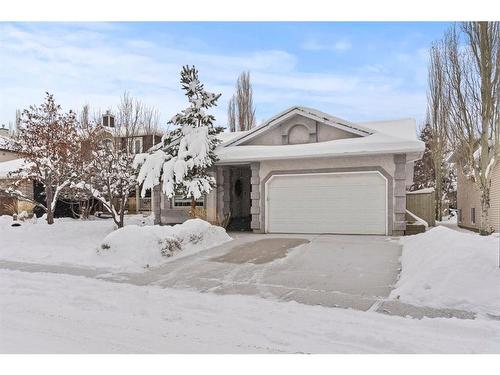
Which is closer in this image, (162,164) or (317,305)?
(317,305)

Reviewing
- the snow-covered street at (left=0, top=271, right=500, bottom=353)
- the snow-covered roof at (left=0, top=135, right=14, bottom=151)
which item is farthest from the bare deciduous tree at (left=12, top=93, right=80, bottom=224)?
the snow-covered roof at (left=0, top=135, right=14, bottom=151)

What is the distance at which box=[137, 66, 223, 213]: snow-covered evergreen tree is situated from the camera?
13195 mm

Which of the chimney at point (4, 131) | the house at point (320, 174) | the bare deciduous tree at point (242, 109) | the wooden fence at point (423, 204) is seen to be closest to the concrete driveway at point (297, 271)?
the house at point (320, 174)

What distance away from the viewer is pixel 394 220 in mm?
11828

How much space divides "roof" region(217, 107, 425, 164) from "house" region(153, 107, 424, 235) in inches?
1.2

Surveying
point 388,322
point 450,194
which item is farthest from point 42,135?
point 450,194

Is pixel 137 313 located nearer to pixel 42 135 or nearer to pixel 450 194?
pixel 42 135

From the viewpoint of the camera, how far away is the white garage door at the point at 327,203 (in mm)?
12070

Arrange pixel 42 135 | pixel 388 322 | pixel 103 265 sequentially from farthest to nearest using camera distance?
1. pixel 42 135
2. pixel 103 265
3. pixel 388 322

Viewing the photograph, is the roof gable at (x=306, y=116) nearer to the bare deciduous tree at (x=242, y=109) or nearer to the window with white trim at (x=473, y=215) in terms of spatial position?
the window with white trim at (x=473, y=215)

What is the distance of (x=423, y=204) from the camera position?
56.2 ft

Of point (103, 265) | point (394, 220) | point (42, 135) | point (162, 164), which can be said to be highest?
point (42, 135)

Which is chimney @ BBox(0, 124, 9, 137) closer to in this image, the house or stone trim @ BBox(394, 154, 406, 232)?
the house

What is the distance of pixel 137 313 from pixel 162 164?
29.8 ft
